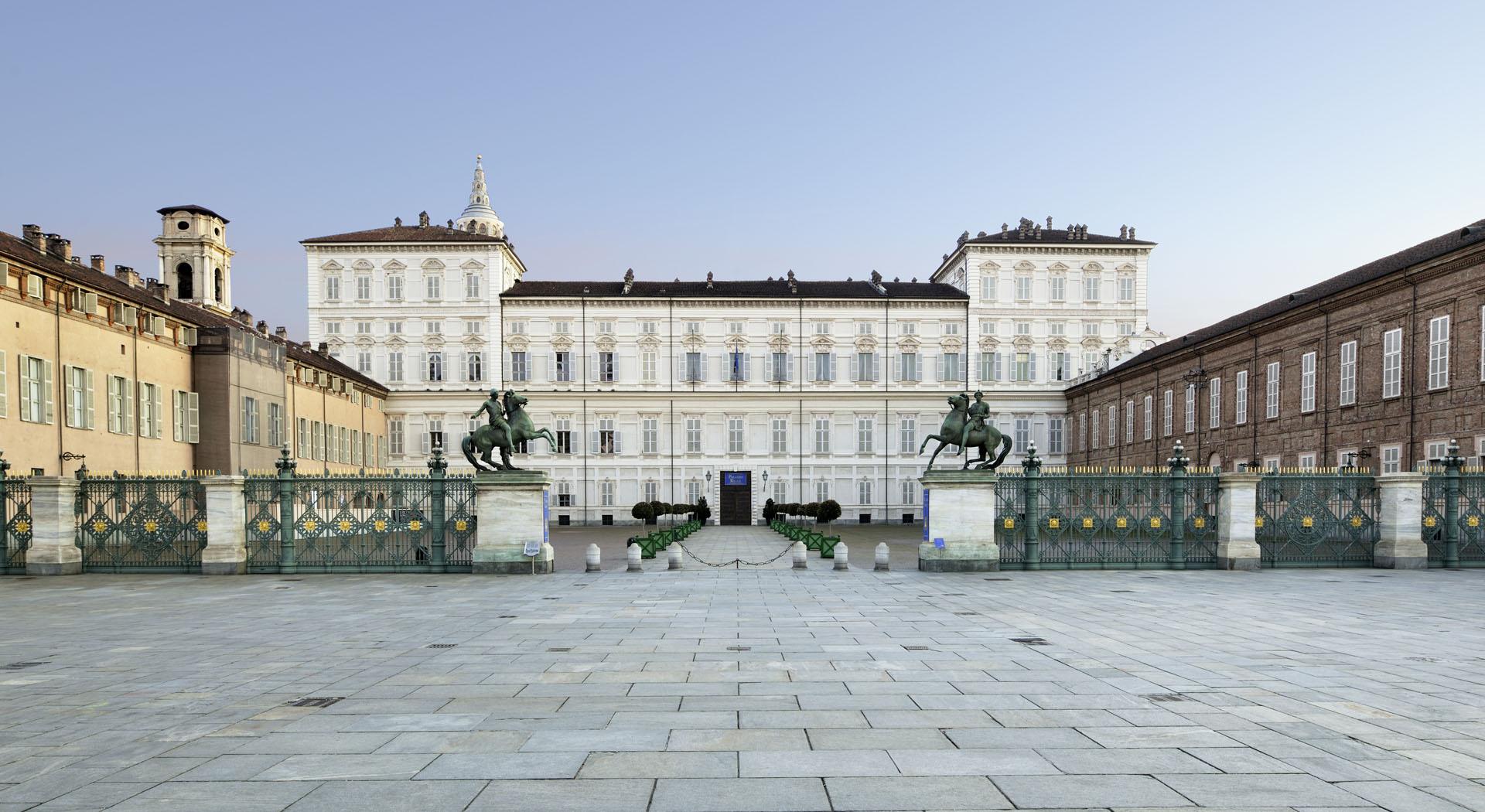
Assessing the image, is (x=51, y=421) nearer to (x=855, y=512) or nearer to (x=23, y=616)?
(x=23, y=616)

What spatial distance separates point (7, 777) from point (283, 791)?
185 centimetres

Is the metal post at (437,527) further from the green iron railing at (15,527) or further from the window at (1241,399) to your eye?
the window at (1241,399)

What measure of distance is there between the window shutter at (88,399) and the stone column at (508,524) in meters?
17.9

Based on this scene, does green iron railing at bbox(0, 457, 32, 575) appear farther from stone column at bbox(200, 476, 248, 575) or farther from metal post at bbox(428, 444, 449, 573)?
metal post at bbox(428, 444, 449, 573)

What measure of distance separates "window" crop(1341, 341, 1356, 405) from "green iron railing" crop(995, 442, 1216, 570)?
1499cm

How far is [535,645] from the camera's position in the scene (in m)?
9.69

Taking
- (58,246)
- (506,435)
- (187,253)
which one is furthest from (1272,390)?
(187,253)

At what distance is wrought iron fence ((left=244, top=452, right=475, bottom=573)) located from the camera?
1842 centimetres

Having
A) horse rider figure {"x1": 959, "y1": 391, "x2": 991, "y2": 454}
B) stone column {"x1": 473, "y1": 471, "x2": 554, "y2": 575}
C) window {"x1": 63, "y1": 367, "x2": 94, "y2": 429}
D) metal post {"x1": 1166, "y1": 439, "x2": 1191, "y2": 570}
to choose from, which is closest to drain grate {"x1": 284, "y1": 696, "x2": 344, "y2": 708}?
stone column {"x1": 473, "y1": 471, "x2": 554, "y2": 575}

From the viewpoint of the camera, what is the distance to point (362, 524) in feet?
60.6

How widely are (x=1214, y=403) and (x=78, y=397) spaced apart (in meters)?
42.2

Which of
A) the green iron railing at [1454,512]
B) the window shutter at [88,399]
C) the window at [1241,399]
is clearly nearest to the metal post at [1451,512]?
the green iron railing at [1454,512]

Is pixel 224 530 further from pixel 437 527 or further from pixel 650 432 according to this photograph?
pixel 650 432

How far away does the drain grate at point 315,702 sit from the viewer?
7.07 metres
